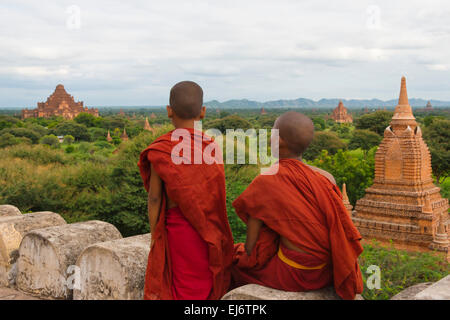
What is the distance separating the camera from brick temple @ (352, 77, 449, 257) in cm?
1551

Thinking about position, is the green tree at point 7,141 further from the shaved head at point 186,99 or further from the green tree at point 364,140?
the shaved head at point 186,99

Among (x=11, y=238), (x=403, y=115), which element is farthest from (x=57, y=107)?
(x=11, y=238)

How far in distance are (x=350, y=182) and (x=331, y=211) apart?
70.1 ft

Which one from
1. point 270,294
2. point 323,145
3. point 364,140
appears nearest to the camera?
point 270,294

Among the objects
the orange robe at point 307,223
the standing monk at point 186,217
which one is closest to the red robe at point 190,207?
the standing monk at point 186,217

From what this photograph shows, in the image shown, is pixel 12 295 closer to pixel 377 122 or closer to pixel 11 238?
pixel 11 238

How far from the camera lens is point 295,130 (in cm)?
296

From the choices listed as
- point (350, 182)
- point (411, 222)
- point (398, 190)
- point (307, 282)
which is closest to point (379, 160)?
point (398, 190)

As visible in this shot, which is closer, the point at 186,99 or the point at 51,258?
the point at 186,99

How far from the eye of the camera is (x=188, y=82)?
3.09 m

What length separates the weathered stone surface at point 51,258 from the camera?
12.9 feet

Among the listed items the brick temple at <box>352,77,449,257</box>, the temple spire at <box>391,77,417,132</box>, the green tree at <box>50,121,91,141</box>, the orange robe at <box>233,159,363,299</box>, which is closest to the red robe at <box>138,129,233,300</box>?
the orange robe at <box>233,159,363,299</box>

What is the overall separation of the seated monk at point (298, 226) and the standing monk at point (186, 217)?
26cm

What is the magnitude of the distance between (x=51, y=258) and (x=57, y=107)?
103418 millimetres
